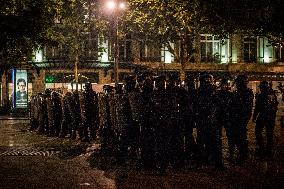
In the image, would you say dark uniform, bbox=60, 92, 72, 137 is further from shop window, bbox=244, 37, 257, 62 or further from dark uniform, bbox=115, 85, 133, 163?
shop window, bbox=244, 37, 257, 62

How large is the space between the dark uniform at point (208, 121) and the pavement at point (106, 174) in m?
0.51

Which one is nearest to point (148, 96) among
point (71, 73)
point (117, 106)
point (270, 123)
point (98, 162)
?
point (117, 106)

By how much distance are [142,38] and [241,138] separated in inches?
1377

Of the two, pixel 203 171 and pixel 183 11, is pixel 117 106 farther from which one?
pixel 183 11

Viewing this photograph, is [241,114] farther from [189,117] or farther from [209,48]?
[209,48]

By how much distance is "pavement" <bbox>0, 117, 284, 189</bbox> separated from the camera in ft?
28.0

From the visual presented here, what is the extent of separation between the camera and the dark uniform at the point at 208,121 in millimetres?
10617

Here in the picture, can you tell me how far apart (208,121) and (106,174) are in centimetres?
252

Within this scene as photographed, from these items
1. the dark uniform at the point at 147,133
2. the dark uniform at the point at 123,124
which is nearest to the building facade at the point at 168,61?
the dark uniform at the point at 123,124

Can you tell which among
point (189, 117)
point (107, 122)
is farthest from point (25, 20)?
point (189, 117)

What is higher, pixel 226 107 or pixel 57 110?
pixel 226 107

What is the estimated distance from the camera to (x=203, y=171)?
32.3ft

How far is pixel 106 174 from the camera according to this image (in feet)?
31.7

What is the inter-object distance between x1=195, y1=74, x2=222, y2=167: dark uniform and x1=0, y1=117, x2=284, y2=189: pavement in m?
0.51
